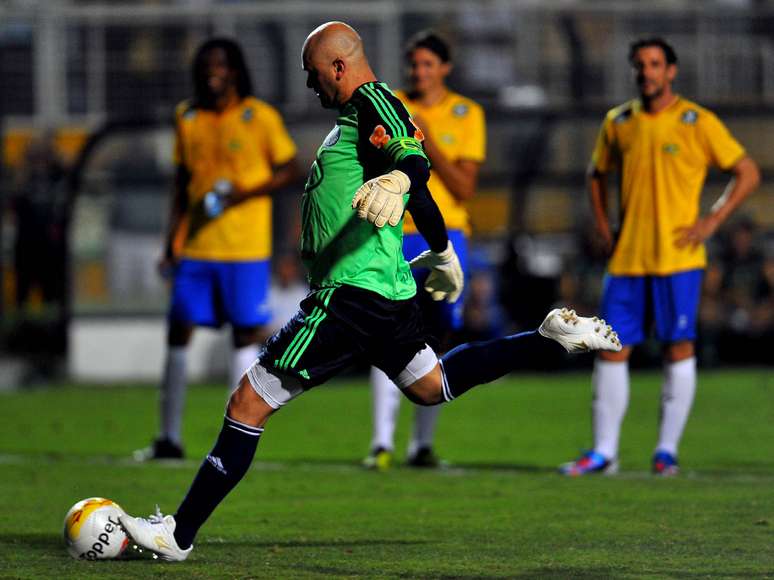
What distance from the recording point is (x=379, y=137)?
20.7 feet

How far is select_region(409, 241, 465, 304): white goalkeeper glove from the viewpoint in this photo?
22.6ft

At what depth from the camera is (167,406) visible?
10.4 metres

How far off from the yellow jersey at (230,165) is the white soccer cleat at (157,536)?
4.12 meters

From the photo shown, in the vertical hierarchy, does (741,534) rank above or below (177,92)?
below

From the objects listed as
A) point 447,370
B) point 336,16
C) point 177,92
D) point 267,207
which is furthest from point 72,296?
Result: point 447,370

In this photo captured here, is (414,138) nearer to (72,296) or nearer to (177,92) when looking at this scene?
(72,296)

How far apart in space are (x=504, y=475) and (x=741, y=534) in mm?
2529

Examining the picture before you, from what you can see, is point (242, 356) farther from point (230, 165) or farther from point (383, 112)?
point (383, 112)

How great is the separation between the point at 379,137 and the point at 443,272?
2.78 ft

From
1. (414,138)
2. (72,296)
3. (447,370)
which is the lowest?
(72,296)

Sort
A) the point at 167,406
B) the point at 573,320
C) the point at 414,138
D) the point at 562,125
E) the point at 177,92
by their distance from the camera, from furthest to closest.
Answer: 1. the point at 177,92
2. the point at 562,125
3. the point at 167,406
4. the point at 573,320
5. the point at 414,138

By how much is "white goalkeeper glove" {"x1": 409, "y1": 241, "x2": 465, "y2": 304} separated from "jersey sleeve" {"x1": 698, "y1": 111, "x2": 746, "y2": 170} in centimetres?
294

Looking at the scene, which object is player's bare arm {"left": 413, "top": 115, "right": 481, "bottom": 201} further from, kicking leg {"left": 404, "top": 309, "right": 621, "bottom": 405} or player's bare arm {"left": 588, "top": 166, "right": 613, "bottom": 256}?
kicking leg {"left": 404, "top": 309, "right": 621, "bottom": 405}

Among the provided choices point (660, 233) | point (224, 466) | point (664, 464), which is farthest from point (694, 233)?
point (224, 466)
